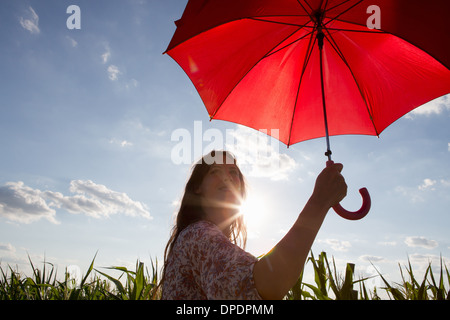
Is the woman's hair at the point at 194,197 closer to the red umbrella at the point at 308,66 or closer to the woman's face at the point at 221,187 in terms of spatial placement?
the woman's face at the point at 221,187

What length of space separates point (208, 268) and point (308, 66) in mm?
2584

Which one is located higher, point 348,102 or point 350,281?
point 348,102

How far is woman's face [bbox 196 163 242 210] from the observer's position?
6.14ft

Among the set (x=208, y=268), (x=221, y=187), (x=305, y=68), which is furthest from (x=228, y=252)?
(x=305, y=68)

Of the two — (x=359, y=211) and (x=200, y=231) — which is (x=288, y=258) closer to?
(x=200, y=231)

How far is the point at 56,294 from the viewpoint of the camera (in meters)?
3.86

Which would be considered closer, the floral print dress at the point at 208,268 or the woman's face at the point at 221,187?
the floral print dress at the point at 208,268

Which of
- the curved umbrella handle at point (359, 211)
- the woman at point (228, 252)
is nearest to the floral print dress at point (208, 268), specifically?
the woman at point (228, 252)

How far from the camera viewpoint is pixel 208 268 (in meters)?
1.29

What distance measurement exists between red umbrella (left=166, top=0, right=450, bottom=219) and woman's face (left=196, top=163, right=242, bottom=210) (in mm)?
940

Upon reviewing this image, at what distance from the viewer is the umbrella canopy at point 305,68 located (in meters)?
2.63
